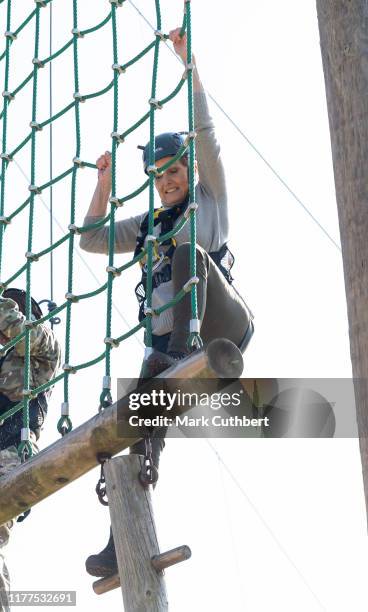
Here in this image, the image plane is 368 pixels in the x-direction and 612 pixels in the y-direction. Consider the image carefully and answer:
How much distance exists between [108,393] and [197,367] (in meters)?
0.42

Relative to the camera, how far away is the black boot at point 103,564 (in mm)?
3322

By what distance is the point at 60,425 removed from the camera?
3.31m

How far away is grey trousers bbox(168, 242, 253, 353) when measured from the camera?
3217 mm

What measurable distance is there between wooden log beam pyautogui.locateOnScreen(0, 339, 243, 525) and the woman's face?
832mm

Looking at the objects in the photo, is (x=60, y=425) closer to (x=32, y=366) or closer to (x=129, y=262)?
(x=129, y=262)

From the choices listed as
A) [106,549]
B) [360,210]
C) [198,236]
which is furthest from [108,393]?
[360,210]

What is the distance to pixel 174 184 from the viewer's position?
148 inches

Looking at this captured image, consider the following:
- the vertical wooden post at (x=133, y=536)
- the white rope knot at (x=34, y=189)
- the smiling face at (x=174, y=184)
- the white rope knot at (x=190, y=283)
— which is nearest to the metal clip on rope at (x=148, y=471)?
the vertical wooden post at (x=133, y=536)

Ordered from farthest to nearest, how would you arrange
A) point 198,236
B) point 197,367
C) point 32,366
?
point 32,366 < point 198,236 < point 197,367

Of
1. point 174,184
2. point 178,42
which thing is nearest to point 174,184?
point 174,184

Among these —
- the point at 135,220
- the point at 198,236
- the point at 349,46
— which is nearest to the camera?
the point at 349,46

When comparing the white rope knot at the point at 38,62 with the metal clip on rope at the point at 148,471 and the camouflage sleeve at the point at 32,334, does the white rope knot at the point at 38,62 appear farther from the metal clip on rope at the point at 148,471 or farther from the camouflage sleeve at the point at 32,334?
the metal clip on rope at the point at 148,471

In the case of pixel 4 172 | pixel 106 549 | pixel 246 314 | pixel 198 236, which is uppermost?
pixel 4 172

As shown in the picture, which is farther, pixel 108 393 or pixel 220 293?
pixel 220 293
